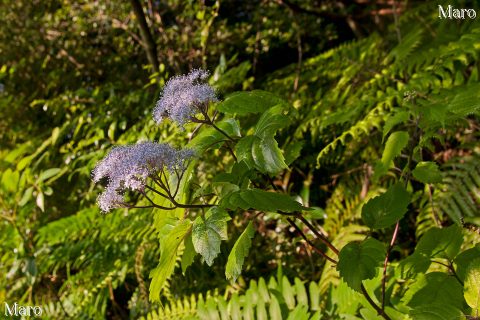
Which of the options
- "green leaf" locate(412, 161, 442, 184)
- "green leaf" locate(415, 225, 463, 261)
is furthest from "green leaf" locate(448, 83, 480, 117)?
"green leaf" locate(415, 225, 463, 261)

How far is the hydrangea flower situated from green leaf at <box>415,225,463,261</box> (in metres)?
0.55

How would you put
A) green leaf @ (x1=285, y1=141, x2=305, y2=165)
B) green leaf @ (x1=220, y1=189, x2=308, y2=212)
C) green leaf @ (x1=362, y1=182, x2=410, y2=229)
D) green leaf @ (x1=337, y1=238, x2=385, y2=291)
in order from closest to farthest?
green leaf @ (x1=220, y1=189, x2=308, y2=212), green leaf @ (x1=337, y1=238, x2=385, y2=291), green leaf @ (x1=362, y1=182, x2=410, y2=229), green leaf @ (x1=285, y1=141, x2=305, y2=165)

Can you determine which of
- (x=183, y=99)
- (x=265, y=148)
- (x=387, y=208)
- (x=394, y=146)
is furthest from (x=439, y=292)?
(x=183, y=99)

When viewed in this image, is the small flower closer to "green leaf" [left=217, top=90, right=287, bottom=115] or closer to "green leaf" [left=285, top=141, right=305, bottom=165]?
"green leaf" [left=217, top=90, right=287, bottom=115]

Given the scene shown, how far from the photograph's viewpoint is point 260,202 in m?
0.84

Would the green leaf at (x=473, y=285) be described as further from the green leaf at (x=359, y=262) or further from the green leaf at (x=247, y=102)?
the green leaf at (x=247, y=102)

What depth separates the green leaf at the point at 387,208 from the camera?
105 centimetres

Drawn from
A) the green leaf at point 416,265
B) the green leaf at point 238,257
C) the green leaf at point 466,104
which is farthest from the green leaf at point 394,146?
the green leaf at point 238,257

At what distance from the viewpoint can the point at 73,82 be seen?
4480mm

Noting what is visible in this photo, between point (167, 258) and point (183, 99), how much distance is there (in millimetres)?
294

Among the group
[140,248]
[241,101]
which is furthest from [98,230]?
[241,101]

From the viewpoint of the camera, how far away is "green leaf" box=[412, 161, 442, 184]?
113 cm

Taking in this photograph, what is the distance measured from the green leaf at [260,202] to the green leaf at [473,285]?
1.15 feet

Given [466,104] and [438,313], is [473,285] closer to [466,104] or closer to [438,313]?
[438,313]
